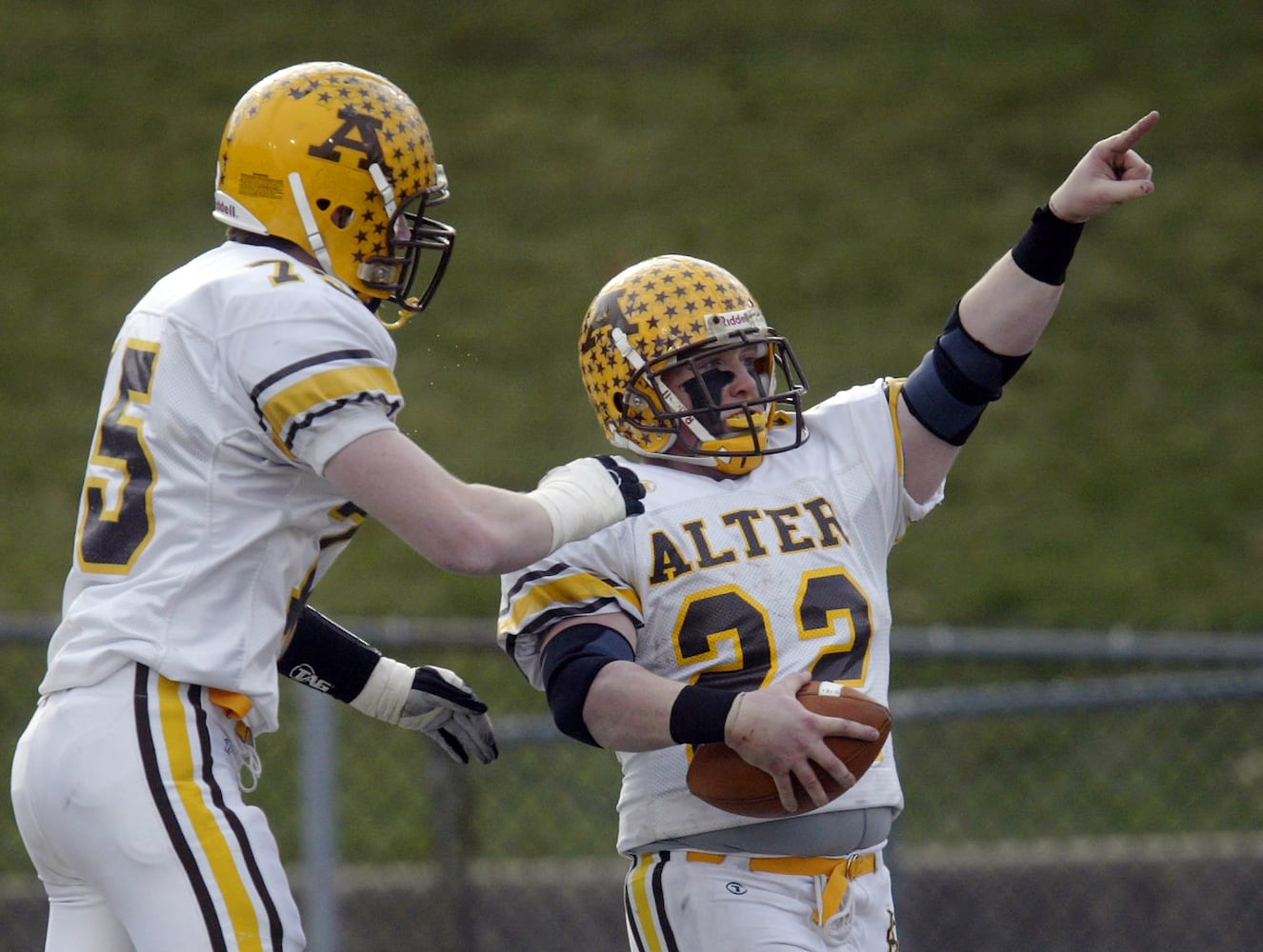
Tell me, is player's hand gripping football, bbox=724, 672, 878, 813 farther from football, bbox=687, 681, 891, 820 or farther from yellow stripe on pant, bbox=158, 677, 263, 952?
yellow stripe on pant, bbox=158, 677, 263, 952

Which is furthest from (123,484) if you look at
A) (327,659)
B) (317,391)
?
(327,659)

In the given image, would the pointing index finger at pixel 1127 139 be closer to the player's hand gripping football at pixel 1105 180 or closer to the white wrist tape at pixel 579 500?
the player's hand gripping football at pixel 1105 180

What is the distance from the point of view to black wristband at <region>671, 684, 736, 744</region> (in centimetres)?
306

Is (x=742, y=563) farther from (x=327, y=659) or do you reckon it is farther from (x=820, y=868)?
(x=327, y=659)

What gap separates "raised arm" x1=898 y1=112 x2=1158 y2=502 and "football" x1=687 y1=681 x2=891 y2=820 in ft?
2.15

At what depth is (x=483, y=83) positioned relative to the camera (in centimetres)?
1223

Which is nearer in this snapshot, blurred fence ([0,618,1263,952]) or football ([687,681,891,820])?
football ([687,681,891,820])

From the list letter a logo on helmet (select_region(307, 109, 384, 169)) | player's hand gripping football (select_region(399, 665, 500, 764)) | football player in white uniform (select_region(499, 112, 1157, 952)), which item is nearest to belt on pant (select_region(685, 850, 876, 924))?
football player in white uniform (select_region(499, 112, 1157, 952))

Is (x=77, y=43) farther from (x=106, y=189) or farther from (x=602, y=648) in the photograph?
(x=602, y=648)

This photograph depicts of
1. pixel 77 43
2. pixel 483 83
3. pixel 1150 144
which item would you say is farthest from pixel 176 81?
pixel 1150 144

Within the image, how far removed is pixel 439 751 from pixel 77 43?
29.3ft

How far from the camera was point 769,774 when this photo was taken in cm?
310

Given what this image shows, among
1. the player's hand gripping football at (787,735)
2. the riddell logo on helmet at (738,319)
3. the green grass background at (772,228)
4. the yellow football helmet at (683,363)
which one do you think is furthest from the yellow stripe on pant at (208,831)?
the green grass background at (772,228)

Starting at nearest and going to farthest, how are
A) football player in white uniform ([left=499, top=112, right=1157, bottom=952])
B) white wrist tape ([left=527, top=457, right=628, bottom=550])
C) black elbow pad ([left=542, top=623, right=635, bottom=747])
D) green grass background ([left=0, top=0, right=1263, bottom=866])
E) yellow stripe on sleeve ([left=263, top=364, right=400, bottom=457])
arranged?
yellow stripe on sleeve ([left=263, top=364, right=400, bottom=457]) < white wrist tape ([left=527, top=457, right=628, bottom=550]) < black elbow pad ([left=542, top=623, right=635, bottom=747]) < football player in white uniform ([left=499, top=112, right=1157, bottom=952]) < green grass background ([left=0, top=0, right=1263, bottom=866])
